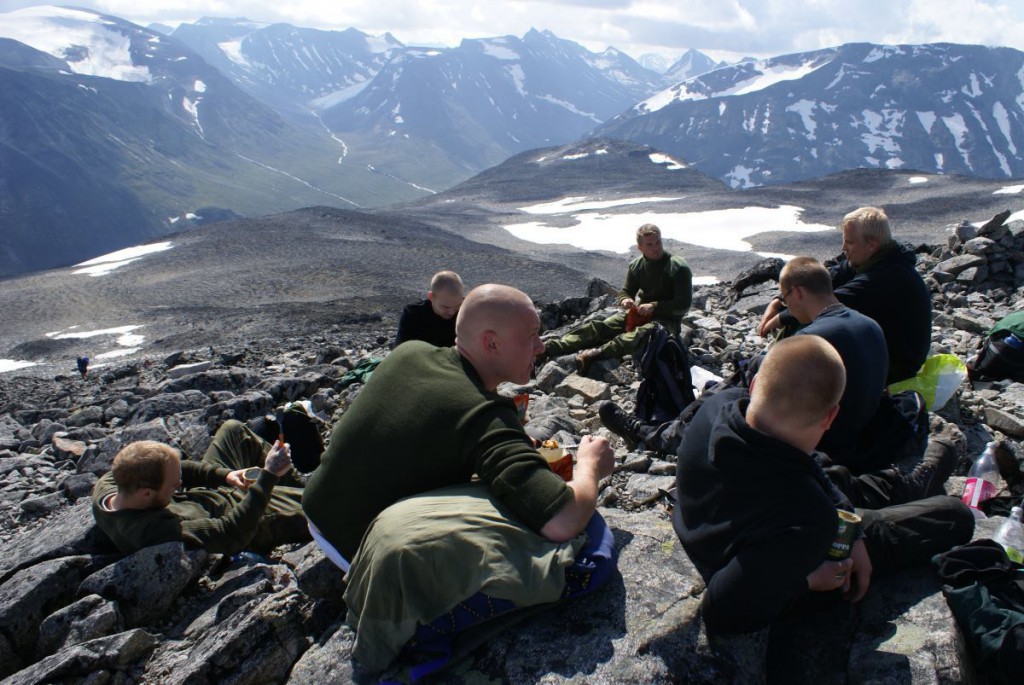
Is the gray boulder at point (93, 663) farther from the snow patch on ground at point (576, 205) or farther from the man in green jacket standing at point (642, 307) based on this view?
the snow patch on ground at point (576, 205)

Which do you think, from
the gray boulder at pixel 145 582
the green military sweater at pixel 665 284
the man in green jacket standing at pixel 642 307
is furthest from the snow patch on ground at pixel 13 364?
the gray boulder at pixel 145 582

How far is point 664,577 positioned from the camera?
3576 mm

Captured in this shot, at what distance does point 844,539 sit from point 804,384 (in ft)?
3.15

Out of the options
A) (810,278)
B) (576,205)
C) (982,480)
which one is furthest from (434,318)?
(576,205)

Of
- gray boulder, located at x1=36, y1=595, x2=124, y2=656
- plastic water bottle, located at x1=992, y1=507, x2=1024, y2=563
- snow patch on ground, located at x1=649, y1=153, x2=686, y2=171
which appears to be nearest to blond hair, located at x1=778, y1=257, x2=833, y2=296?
plastic water bottle, located at x1=992, y1=507, x2=1024, y2=563

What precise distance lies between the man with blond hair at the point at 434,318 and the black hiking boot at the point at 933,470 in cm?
457

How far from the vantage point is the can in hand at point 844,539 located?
331 cm

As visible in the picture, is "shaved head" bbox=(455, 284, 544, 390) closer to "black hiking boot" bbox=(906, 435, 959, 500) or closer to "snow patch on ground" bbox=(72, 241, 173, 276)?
"black hiking boot" bbox=(906, 435, 959, 500)

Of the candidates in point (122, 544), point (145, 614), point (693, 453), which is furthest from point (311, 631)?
point (693, 453)

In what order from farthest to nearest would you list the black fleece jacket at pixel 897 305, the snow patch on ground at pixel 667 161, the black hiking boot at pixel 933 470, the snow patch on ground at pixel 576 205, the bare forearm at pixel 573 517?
the snow patch on ground at pixel 667 161
the snow patch on ground at pixel 576 205
the black fleece jacket at pixel 897 305
the black hiking boot at pixel 933 470
the bare forearm at pixel 573 517

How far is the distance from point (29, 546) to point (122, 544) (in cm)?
87

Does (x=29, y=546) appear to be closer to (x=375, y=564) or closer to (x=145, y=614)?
(x=145, y=614)

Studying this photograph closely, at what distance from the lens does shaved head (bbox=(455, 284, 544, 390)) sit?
3.51 metres

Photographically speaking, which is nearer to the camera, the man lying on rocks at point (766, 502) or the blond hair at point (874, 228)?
the man lying on rocks at point (766, 502)
